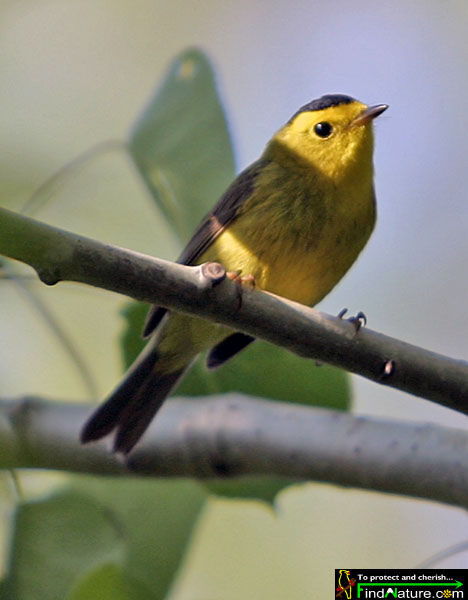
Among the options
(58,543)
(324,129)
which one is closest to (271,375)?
(58,543)

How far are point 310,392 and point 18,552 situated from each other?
1.26 m

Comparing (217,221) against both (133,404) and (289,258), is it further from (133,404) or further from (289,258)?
(133,404)

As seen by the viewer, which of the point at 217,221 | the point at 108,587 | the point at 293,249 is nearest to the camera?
the point at 108,587

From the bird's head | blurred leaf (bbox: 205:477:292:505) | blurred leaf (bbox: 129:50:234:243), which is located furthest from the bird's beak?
blurred leaf (bbox: 205:477:292:505)

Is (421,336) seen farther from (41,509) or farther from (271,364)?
(41,509)

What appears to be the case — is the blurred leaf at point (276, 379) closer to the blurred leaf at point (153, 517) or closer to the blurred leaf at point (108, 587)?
the blurred leaf at point (153, 517)

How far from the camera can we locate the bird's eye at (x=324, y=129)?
4.11 metres

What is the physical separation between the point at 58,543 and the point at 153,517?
0.57 meters

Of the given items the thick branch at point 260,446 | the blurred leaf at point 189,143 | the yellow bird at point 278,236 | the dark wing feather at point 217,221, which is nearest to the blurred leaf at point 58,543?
the thick branch at point 260,446

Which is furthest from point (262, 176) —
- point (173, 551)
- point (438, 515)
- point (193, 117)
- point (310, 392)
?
point (438, 515)

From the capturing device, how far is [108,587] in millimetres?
2336

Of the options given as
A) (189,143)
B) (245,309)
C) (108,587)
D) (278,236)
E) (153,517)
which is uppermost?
(189,143)

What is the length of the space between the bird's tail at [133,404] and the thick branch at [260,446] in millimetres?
58

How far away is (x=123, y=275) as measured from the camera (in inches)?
85.4
